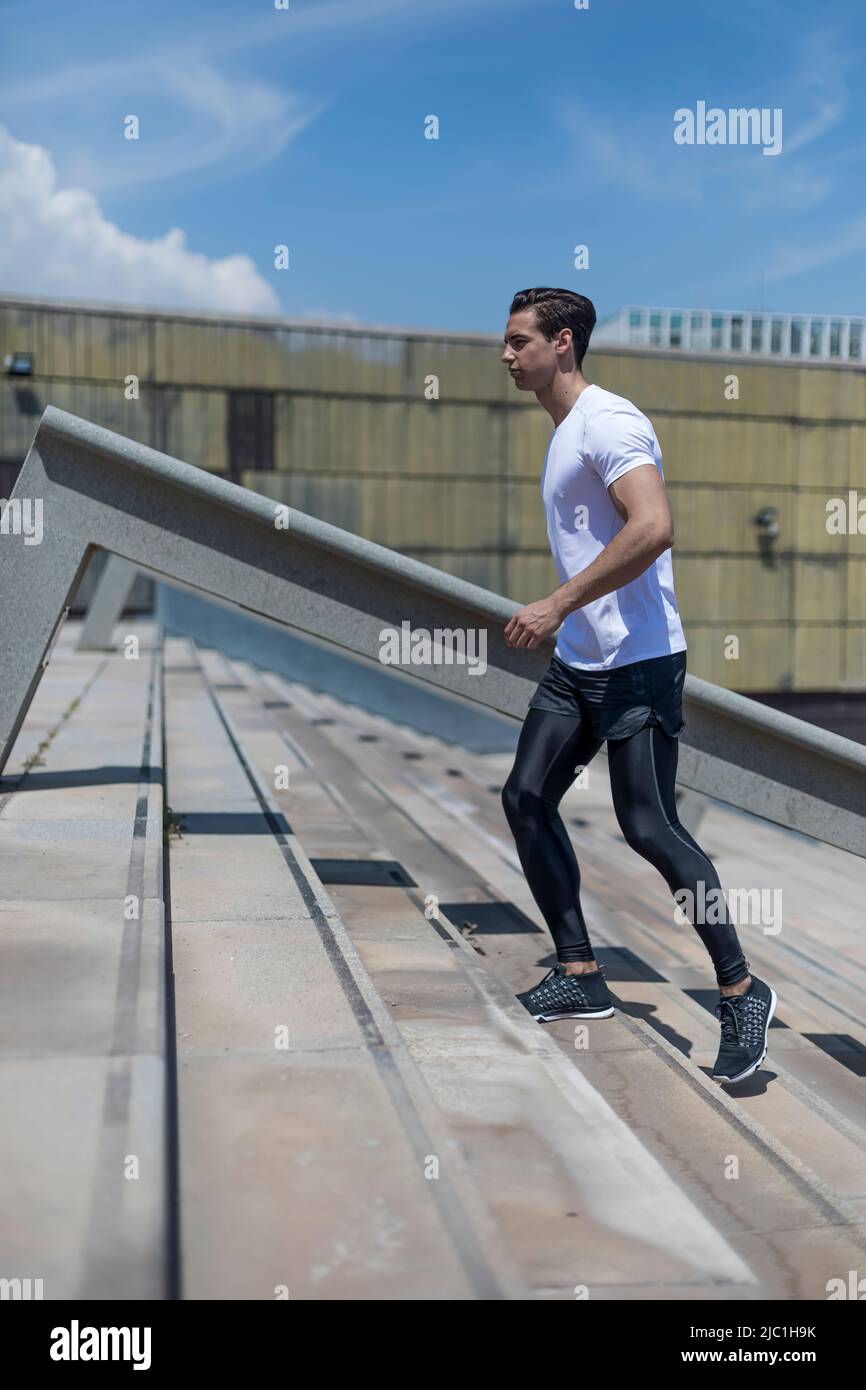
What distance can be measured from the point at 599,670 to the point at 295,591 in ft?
6.32

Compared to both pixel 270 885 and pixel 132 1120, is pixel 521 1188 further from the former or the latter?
pixel 270 885

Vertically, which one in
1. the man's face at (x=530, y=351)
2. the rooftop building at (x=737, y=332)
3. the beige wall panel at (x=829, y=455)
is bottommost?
the man's face at (x=530, y=351)

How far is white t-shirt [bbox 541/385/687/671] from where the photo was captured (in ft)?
11.3

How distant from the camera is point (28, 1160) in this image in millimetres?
2061

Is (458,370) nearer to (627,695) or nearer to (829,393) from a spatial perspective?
(829,393)

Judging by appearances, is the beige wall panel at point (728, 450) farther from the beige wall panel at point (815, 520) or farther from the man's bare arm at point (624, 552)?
the man's bare arm at point (624, 552)

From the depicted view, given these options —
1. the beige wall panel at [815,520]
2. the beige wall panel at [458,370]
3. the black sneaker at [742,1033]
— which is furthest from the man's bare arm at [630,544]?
the beige wall panel at [815,520]

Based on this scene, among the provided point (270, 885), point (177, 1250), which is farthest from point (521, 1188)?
point (270, 885)

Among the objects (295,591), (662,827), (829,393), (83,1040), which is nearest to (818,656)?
(829,393)

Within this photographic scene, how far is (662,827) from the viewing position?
3482 mm

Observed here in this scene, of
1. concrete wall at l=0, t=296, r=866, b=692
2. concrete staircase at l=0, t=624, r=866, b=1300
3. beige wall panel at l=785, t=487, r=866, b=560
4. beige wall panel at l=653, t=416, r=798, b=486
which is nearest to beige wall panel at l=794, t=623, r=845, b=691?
concrete wall at l=0, t=296, r=866, b=692

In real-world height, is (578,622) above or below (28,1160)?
above

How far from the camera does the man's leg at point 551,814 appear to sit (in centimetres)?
360

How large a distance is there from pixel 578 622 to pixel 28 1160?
2117 millimetres
